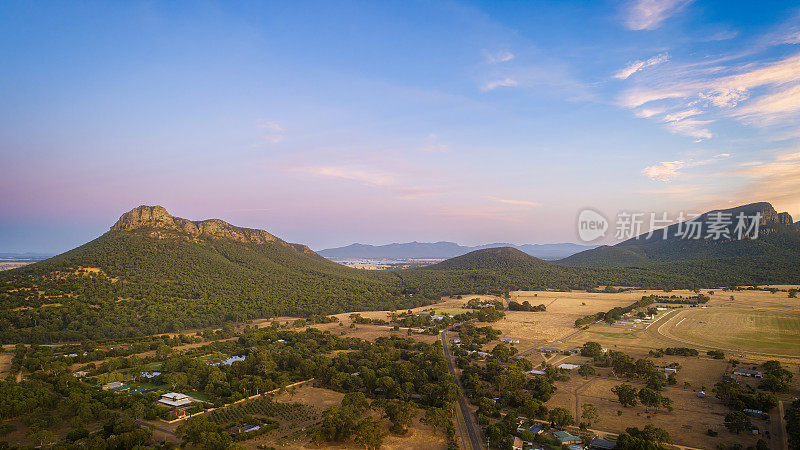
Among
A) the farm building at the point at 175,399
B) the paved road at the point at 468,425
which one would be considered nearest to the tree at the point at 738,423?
the paved road at the point at 468,425

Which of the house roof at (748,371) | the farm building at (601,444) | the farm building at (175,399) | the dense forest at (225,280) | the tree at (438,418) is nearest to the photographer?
the farm building at (601,444)

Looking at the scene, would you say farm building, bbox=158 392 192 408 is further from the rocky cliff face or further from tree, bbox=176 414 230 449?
the rocky cliff face

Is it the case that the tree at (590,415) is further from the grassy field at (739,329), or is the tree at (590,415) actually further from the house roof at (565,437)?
the grassy field at (739,329)

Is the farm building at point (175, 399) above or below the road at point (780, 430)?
above

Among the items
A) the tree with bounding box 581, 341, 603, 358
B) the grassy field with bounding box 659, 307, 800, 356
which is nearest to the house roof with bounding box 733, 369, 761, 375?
the grassy field with bounding box 659, 307, 800, 356

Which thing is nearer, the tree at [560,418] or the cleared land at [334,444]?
the cleared land at [334,444]

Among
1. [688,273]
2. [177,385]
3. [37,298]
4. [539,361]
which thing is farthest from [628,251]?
[37,298]

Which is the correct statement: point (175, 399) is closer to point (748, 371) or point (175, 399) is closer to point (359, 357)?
point (359, 357)
